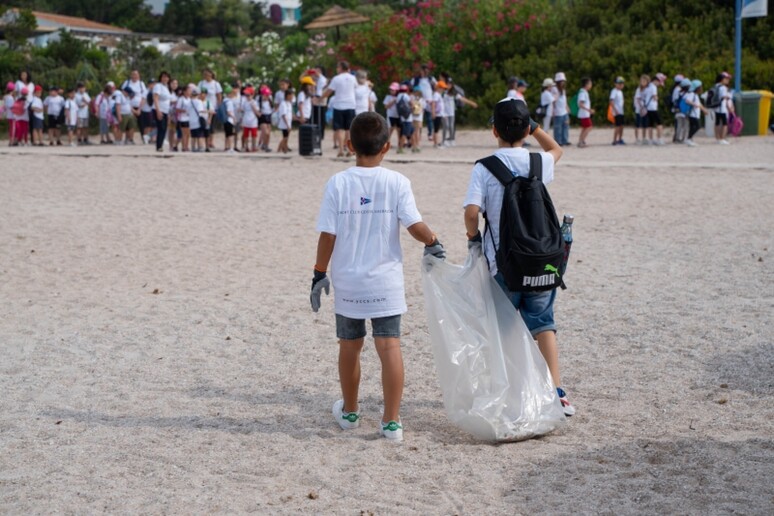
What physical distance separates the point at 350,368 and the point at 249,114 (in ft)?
56.6

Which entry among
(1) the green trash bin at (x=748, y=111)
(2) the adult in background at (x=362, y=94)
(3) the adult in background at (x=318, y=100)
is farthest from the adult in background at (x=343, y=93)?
(1) the green trash bin at (x=748, y=111)

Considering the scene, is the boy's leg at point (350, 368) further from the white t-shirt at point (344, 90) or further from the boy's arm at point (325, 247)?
the white t-shirt at point (344, 90)

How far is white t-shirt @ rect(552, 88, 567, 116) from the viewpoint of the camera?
22766 millimetres

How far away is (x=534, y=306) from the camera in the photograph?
18.0 ft

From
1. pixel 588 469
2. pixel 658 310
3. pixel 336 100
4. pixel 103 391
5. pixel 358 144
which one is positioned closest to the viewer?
pixel 588 469

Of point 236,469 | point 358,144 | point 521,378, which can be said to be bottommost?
point 236,469

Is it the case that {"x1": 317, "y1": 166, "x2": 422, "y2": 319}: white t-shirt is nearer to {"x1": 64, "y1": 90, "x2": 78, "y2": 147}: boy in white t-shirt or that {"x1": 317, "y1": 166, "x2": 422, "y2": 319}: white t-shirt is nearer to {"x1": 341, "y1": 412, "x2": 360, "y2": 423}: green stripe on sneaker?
{"x1": 341, "y1": 412, "x2": 360, "y2": 423}: green stripe on sneaker

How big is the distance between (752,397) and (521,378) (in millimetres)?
1486

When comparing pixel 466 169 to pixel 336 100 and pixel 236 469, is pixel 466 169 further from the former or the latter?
pixel 236 469

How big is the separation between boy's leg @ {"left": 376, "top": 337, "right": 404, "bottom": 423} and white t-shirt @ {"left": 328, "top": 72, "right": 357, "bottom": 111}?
14.5m

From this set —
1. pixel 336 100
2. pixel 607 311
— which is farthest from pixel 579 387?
pixel 336 100

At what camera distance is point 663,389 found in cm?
612

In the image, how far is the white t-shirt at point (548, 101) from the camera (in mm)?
22750

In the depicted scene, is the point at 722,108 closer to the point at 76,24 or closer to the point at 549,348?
the point at 549,348
